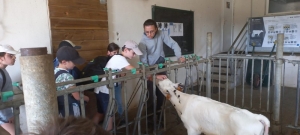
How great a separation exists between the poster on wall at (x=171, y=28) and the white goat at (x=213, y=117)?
7.06 feet

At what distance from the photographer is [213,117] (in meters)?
1.87

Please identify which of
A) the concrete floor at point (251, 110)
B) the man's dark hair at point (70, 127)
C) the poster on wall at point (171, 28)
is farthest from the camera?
the poster on wall at point (171, 28)

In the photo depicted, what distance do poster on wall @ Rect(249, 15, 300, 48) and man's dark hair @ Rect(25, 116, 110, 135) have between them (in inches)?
229

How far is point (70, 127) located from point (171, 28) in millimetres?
4150

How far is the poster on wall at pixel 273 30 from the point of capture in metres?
5.30

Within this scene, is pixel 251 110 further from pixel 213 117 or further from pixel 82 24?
pixel 82 24

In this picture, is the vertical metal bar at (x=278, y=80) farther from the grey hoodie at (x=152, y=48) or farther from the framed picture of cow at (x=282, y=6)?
the framed picture of cow at (x=282, y=6)

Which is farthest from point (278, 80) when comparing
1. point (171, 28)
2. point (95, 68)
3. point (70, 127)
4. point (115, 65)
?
point (70, 127)

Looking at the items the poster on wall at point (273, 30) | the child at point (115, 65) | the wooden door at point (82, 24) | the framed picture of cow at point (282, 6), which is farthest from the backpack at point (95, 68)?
the framed picture of cow at point (282, 6)

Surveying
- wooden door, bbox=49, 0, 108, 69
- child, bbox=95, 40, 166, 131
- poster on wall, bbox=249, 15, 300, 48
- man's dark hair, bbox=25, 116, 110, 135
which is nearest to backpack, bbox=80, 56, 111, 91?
child, bbox=95, 40, 166, 131

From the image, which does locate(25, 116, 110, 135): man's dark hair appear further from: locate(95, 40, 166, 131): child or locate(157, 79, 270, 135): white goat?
locate(95, 40, 166, 131): child

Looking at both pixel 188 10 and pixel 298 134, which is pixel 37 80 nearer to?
pixel 298 134

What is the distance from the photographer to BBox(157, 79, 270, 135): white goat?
1702 mm

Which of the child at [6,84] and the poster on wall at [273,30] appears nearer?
the child at [6,84]
